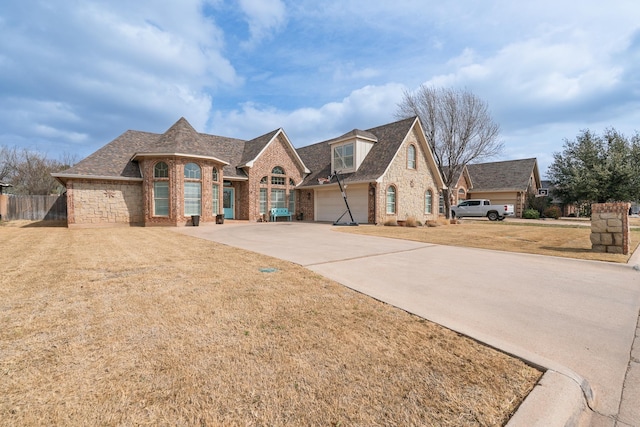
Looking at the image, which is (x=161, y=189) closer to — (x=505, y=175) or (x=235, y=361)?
(x=235, y=361)

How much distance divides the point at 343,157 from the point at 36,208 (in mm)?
23426

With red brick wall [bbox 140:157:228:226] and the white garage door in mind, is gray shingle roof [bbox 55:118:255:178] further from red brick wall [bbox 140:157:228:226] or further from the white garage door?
the white garage door

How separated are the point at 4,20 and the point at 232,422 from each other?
14.0 metres

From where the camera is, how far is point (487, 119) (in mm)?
24172

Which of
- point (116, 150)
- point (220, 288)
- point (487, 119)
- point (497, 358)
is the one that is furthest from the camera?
point (487, 119)

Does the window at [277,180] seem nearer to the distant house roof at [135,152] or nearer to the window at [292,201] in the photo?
the window at [292,201]

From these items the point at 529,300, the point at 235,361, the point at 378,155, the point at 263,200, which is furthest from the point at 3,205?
the point at 529,300

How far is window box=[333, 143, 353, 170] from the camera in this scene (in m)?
22.0

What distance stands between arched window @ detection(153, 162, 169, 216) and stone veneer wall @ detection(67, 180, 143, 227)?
168 centimetres

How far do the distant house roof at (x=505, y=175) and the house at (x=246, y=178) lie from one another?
1481 cm

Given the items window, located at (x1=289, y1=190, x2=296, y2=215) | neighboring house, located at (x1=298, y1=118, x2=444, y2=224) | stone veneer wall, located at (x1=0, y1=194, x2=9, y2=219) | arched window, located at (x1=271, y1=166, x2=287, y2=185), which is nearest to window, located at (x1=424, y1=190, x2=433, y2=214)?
neighboring house, located at (x1=298, y1=118, x2=444, y2=224)

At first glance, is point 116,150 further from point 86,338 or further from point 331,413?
point 331,413

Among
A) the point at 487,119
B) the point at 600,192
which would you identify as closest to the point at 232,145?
the point at 487,119

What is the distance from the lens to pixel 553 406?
2197mm
